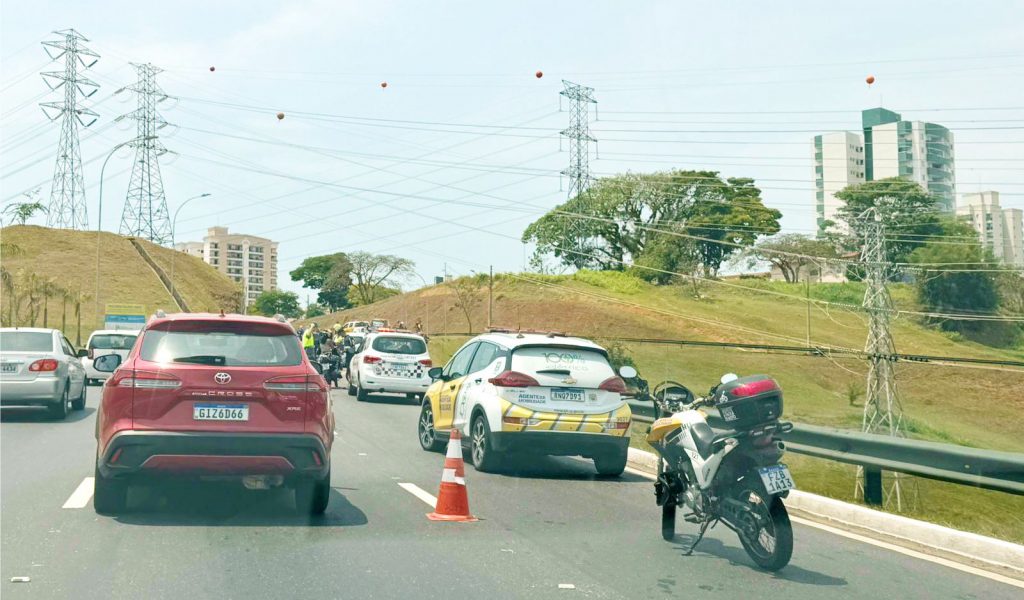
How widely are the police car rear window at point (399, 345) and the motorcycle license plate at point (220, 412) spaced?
16.4 m

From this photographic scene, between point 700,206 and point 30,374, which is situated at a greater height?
point 700,206

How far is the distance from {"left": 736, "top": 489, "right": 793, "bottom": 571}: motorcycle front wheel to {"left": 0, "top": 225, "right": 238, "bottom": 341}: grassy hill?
360 feet

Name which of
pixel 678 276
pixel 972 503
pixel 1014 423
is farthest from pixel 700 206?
pixel 972 503

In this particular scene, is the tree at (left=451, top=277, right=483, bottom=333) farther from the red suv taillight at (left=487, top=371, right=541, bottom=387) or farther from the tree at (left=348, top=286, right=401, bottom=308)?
the red suv taillight at (left=487, top=371, right=541, bottom=387)

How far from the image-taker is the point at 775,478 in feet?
23.0

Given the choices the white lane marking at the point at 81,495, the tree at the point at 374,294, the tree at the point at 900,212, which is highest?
the tree at the point at 900,212

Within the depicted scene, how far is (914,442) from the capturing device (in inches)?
376

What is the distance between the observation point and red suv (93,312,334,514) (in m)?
8.30

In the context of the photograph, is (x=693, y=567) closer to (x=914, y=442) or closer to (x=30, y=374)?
(x=914, y=442)

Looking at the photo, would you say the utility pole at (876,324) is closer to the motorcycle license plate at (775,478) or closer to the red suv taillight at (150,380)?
the motorcycle license plate at (775,478)

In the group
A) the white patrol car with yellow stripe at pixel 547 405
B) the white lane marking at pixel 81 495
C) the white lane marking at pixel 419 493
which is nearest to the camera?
the white lane marking at pixel 81 495

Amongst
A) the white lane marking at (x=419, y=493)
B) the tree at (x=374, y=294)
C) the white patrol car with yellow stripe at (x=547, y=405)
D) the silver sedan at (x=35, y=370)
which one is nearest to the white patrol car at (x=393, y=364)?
the silver sedan at (x=35, y=370)

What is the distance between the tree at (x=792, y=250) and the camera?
104 metres

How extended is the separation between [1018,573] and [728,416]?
2275 mm
